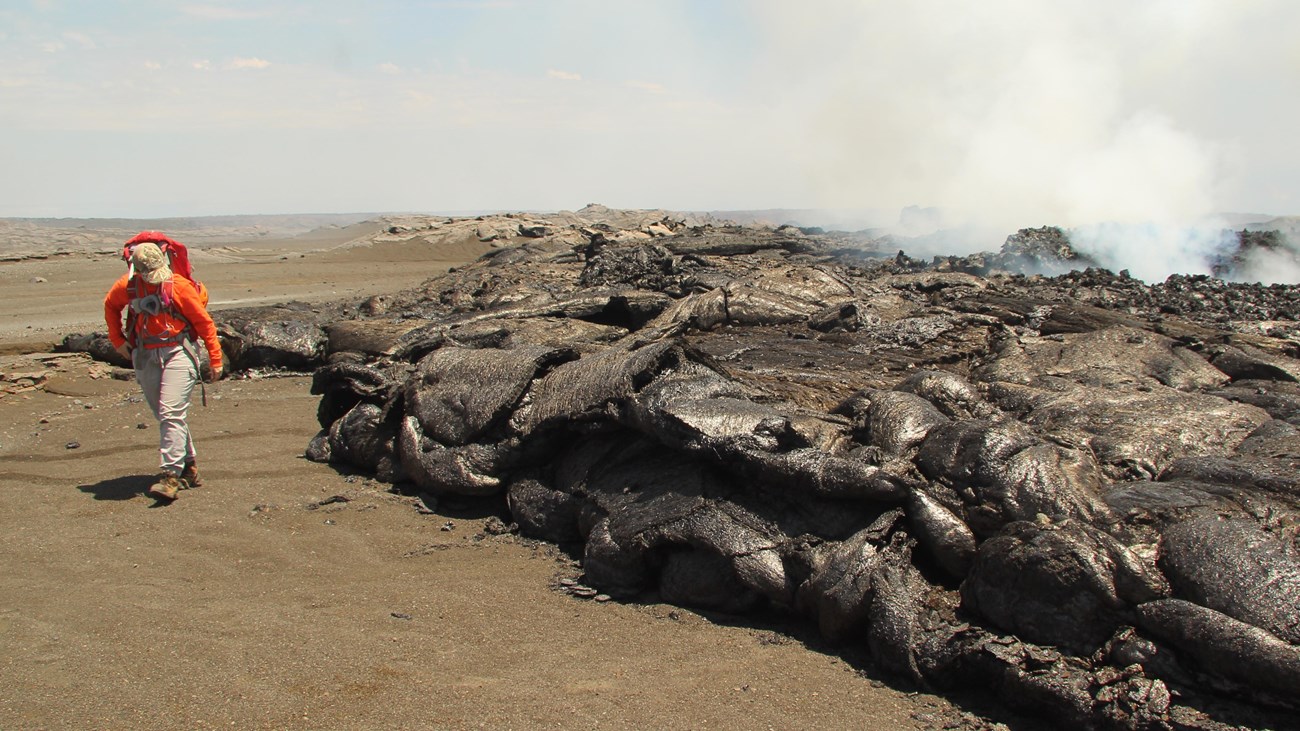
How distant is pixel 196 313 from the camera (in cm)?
658

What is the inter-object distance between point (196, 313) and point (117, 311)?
600 mm

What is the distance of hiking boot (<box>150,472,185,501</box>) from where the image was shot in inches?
254

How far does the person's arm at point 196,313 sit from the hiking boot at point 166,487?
0.80m

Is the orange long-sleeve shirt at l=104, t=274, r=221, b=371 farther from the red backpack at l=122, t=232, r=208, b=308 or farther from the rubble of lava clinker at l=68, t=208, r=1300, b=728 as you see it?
the rubble of lava clinker at l=68, t=208, r=1300, b=728

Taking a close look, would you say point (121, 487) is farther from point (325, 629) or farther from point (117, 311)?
point (325, 629)

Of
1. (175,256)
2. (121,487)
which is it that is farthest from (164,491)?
(175,256)

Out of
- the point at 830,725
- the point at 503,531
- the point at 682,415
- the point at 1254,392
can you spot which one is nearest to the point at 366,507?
the point at 503,531

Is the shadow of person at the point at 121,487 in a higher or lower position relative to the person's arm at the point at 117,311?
lower

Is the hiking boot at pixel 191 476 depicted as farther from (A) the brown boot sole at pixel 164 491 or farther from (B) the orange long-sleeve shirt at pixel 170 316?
(B) the orange long-sleeve shirt at pixel 170 316

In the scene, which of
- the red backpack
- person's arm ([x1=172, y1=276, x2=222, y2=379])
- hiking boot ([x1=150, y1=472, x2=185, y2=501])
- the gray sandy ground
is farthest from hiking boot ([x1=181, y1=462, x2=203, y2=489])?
the red backpack

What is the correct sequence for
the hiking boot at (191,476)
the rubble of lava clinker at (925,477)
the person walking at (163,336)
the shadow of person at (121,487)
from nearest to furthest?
the rubble of lava clinker at (925,477) < the person walking at (163,336) < the shadow of person at (121,487) < the hiking boot at (191,476)

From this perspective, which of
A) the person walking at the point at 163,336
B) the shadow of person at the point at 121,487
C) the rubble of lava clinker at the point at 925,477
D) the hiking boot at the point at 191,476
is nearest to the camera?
the rubble of lava clinker at the point at 925,477

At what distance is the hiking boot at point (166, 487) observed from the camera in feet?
21.2

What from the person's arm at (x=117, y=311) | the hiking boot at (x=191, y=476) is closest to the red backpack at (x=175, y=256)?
the person's arm at (x=117, y=311)
